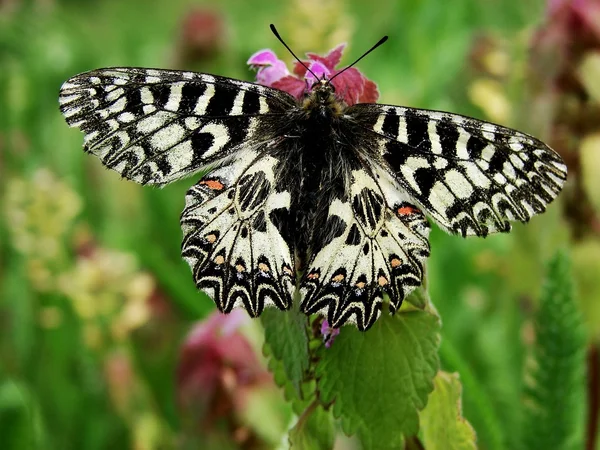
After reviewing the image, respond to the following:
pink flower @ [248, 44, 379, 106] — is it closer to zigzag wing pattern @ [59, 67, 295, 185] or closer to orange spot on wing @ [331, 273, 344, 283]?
zigzag wing pattern @ [59, 67, 295, 185]

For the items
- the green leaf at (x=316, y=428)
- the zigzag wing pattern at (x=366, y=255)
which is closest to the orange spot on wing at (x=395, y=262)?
the zigzag wing pattern at (x=366, y=255)

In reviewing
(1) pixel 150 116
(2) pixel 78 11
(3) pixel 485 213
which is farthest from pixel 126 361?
(2) pixel 78 11

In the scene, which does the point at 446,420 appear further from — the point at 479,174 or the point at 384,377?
the point at 479,174

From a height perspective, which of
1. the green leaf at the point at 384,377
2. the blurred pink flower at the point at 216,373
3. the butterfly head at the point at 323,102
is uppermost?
the butterfly head at the point at 323,102

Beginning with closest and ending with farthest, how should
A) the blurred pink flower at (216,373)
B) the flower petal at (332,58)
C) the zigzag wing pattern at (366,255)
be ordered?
the zigzag wing pattern at (366,255)
the flower petal at (332,58)
the blurred pink flower at (216,373)

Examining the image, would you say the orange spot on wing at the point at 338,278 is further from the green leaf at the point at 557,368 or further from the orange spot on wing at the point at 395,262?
the green leaf at the point at 557,368
